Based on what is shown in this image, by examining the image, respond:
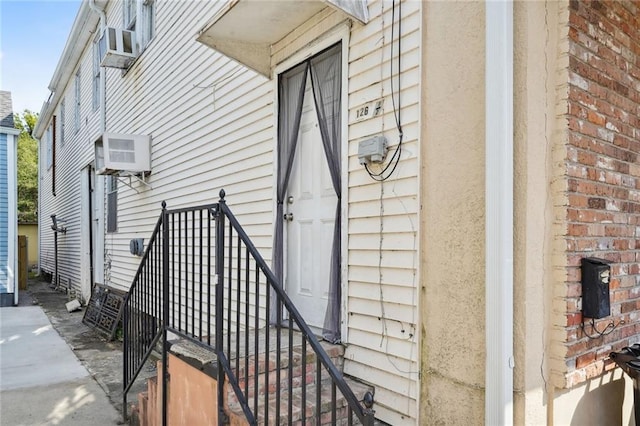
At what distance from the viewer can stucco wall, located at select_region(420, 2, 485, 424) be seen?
91.0 inches

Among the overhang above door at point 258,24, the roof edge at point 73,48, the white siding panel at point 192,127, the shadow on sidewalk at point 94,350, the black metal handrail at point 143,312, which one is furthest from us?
the roof edge at point 73,48

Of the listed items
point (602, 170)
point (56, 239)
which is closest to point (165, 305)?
point (602, 170)

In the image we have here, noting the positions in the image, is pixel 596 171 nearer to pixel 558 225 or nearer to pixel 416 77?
pixel 558 225

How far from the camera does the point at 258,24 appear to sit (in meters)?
3.67

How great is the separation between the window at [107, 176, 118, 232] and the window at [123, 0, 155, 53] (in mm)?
2730

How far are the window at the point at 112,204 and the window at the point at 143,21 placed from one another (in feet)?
8.96

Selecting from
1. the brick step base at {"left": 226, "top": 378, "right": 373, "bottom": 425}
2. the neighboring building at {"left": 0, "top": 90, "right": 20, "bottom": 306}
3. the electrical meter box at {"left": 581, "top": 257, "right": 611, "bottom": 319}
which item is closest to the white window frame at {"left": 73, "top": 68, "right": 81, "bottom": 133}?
the neighboring building at {"left": 0, "top": 90, "right": 20, "bottom": 306}

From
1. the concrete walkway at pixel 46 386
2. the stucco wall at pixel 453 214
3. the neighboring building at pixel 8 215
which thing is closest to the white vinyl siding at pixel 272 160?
the stucco wall at pixel 453 214

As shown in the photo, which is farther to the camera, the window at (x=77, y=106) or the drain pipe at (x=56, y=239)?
the drain pipe at (x=56, y=239)

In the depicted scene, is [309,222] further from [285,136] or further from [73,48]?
[73,48]

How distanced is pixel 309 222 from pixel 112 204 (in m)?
6.66

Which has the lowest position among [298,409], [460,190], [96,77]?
[298,409]

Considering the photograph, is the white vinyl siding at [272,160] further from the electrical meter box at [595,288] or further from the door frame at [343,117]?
the electrical meter box at [595,288]

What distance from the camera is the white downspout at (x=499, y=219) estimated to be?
2.12 m
